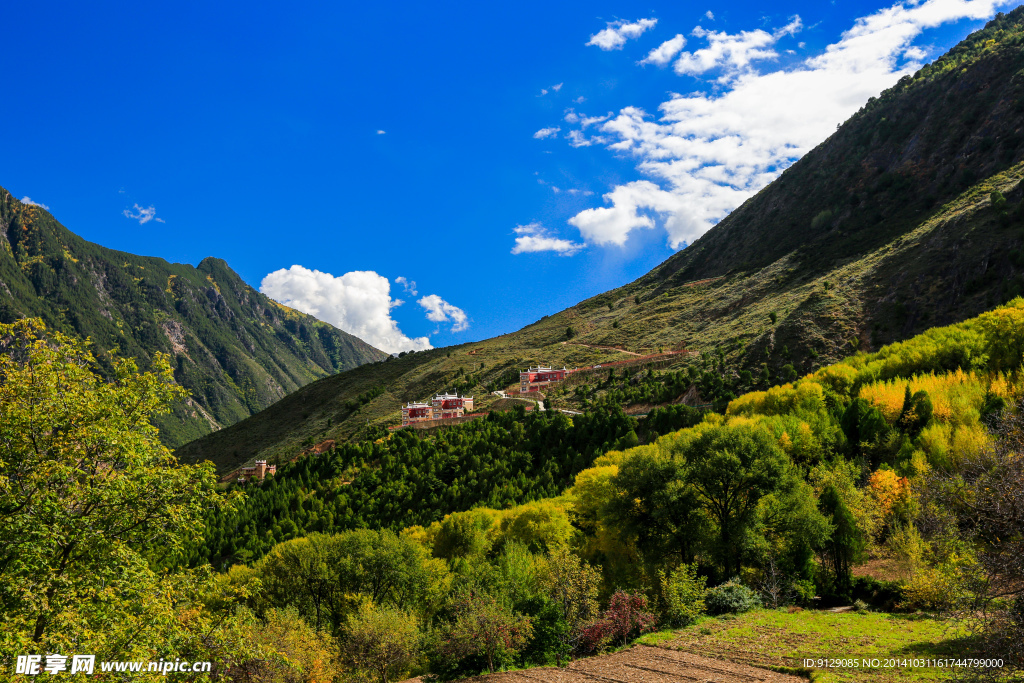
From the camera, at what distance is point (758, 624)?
20125 mm

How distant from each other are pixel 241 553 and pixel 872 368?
59.1 metres

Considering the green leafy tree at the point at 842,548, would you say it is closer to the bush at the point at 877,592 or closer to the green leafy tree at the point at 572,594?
the bush at the point at 877,592

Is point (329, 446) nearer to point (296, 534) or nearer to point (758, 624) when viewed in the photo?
point (296, 534)

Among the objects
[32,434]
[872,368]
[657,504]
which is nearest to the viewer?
[32,434]

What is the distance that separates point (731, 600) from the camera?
23.2 metres

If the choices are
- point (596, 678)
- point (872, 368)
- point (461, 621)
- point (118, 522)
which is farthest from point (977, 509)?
point (872, 368)

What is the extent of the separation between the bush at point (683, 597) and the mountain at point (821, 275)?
40.5 m

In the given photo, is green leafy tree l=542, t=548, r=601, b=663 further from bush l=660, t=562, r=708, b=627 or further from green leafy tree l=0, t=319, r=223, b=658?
green leafy tree l=0, t=319, r=223, b=658

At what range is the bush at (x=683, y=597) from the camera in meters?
21.9

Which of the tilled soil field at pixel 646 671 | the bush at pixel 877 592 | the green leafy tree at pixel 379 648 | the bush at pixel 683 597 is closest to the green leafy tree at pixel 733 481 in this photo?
the bush at pixel 683 597

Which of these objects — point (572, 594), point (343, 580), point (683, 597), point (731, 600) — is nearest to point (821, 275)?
point (731, 600)

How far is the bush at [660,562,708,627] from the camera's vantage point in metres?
21.9

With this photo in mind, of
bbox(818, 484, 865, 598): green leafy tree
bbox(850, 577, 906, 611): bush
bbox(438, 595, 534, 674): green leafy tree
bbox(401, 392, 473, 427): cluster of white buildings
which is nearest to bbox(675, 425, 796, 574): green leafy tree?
bbox(818, 484, 865, 598): green leafy tree

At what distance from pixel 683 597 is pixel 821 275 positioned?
79453 mm
